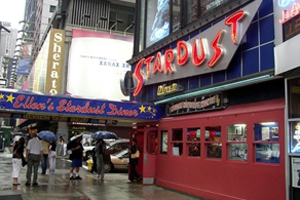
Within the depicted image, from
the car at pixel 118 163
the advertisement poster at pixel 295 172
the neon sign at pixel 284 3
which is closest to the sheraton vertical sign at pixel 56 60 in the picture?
the car at pixel 118 163

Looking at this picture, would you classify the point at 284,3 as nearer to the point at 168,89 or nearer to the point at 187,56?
the point at 187,56

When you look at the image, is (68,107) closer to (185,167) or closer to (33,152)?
(33,152)

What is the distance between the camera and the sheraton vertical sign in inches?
1277

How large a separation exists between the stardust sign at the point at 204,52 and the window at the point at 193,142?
5.92ft

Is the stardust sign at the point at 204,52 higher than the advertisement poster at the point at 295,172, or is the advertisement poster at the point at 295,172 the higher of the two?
the stardust sign at the point at 204,52

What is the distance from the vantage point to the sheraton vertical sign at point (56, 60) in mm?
32438

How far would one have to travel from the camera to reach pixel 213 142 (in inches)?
380

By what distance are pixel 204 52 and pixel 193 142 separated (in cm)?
285

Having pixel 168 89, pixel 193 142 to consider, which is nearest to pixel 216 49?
pixel 193 142

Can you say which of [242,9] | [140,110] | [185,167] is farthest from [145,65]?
[242,9]

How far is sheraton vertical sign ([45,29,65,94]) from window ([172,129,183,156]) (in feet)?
74.5

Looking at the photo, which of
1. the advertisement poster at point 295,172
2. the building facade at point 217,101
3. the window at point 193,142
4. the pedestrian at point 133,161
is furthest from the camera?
the pedestrian at point 133,161

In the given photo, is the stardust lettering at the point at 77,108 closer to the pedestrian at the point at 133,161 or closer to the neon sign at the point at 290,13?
the pedestrian at the point at 133,161

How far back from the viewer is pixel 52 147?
51.3 feet
